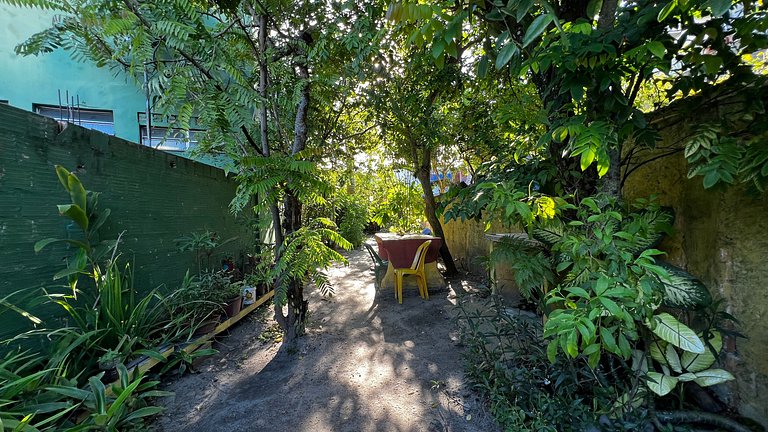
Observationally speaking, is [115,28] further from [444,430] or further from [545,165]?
[444,430]

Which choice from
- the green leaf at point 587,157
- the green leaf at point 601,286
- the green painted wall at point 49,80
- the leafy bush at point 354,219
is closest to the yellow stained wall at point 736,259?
the green leaf at point 587,157

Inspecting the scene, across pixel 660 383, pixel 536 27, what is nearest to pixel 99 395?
pixel 536 27

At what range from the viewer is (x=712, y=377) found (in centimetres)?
164

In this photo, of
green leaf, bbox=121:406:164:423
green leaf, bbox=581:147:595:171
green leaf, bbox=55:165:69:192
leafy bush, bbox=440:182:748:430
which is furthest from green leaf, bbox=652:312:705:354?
green leaf, bbox=55:165:69:192

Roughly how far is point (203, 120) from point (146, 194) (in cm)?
139

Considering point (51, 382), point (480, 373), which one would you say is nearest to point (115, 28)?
point (51, 382)

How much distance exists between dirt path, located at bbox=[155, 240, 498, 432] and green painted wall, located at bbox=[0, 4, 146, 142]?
216 inches

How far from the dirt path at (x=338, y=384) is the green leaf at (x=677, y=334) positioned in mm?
1154

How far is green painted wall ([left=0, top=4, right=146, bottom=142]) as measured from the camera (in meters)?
5.50

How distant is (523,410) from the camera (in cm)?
192

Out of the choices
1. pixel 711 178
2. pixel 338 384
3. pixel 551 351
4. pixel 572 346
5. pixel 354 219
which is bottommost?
pixel 338 384

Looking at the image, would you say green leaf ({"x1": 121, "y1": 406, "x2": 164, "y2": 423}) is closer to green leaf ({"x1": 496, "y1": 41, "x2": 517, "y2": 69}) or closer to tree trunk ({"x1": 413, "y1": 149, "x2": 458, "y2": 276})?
green leaf ({"x1": 496, "y1": 41, "x2": 517, "y2": 69})

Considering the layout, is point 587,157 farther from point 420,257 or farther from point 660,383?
point 420,257

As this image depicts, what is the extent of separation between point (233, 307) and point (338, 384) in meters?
1.82
